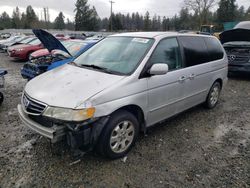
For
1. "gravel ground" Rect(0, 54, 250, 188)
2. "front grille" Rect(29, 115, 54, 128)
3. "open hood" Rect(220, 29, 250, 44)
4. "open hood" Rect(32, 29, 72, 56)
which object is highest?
"open hood" Rect(220, 29, 250, 44)

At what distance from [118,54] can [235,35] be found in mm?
6907

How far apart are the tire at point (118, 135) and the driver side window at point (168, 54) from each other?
0.97m

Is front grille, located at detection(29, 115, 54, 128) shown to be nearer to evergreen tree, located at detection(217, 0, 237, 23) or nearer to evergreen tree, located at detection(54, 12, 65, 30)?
evergreen tree, located at detection(217, 0, 237, 23)

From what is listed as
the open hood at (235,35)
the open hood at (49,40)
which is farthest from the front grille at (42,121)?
the open hood at (235,35)

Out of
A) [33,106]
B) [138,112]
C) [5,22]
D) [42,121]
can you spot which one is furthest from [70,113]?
[5,22]

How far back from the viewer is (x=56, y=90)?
8.90 ft

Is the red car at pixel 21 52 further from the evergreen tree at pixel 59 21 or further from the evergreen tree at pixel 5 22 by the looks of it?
the evergreen tree at pixel 59 21

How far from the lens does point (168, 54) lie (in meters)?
3.51

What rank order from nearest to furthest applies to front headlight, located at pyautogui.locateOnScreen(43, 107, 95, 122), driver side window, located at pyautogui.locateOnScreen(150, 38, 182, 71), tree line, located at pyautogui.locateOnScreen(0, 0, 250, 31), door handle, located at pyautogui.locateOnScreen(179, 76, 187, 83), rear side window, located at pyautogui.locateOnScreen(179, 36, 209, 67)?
front headlight, located at pyautogui.locateOnScreen(43, 107, 95, 122) → driver side window, located at pyautogui.locateOnScreen(150, 38, 182, 71) → door handle, located at pyautogui.locateOnScreen(179, 76, 187, 83) → rear side window, located at pyautogui.locateOnScreen(179, 36, 209, 67) → tree line, located at pyautogui.locateOnScreen(0, 0, 250, 31)

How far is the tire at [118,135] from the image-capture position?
2689 millimetres

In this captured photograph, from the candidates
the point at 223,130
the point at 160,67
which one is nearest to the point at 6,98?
the point at 160,67

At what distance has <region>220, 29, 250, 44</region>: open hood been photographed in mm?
7941

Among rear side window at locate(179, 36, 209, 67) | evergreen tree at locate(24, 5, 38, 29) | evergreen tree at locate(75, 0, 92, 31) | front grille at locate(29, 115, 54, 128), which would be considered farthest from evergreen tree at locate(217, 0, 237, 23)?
front grille at locate(29, 115, 54, 128)

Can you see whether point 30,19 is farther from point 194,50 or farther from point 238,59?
point 194,50
